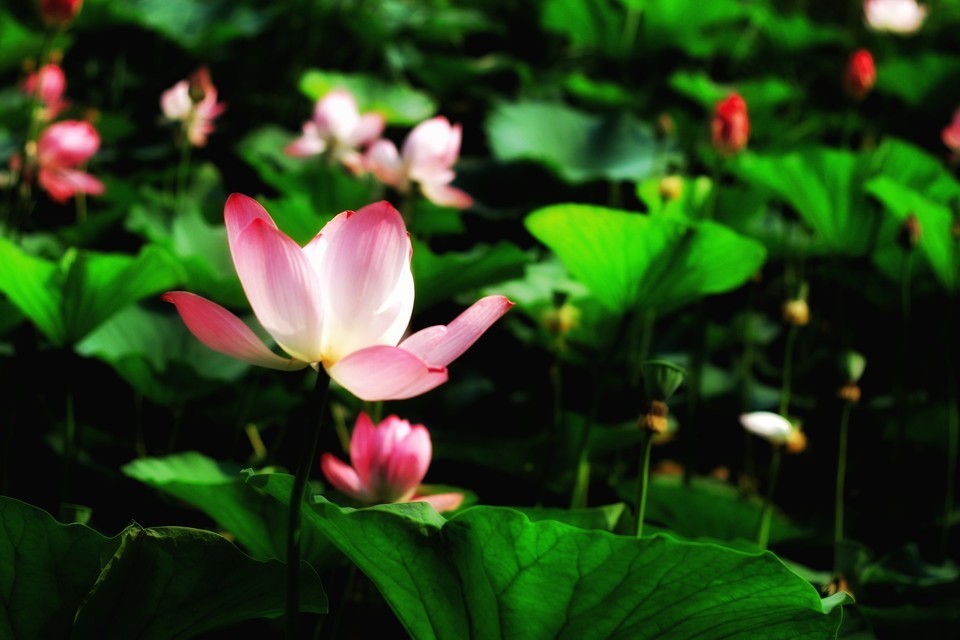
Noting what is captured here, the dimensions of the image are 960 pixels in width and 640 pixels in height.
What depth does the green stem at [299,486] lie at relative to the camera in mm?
523

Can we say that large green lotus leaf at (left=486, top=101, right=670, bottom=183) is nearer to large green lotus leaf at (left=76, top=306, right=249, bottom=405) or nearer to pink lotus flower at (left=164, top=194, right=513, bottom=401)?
large green lotus leaf at (left=76, top=306, right=249, bottom=405)

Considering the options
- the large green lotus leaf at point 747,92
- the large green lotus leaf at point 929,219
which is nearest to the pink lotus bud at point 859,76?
the large green lotus leaf at point 929,219

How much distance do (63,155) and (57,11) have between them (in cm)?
22

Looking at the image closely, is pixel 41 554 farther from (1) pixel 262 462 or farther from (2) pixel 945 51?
(2) pixel 945 51

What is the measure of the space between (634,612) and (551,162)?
113cm

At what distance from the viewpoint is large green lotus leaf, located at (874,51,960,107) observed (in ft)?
7.41

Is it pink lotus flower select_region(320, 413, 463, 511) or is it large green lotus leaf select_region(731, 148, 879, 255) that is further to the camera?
large green lotus leaf select_region(731, 148, 879, 255)

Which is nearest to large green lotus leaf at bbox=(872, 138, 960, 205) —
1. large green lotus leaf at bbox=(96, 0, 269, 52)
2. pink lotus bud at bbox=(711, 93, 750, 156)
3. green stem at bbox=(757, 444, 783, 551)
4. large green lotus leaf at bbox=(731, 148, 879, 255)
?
large green lotus leaf at bbox=(731, 148, 879, 255)

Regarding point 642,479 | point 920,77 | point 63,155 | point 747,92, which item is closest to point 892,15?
point 920,77

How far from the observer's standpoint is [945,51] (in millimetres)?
3016

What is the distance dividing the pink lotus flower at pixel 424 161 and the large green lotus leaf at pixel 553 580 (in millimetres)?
796

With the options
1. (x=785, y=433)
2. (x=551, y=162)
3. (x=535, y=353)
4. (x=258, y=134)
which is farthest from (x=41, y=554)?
(x=258, y=134)

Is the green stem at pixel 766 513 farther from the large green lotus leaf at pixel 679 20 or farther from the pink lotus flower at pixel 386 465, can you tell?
the large green lotus leaf at pixel 679 20

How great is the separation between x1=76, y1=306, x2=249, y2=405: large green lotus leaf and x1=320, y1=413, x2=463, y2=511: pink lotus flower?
36 cm
